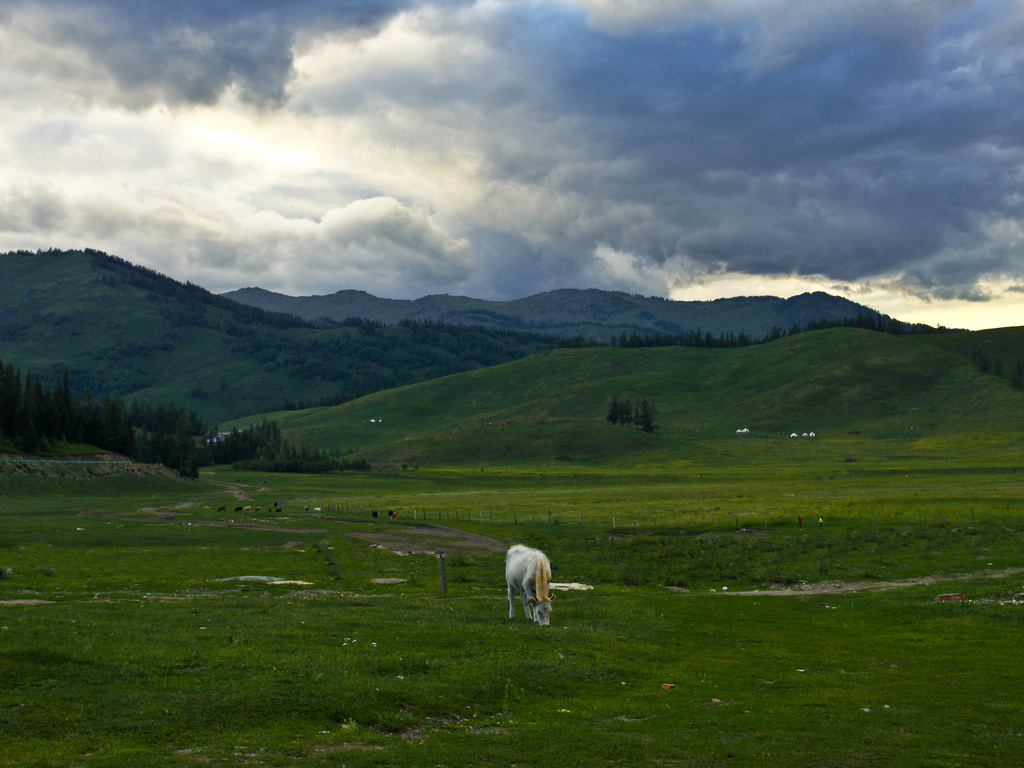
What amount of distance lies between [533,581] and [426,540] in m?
44.1

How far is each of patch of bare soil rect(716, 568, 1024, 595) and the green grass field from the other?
22 cm

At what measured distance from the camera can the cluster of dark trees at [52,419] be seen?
127m

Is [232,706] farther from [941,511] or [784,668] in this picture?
[941,511]

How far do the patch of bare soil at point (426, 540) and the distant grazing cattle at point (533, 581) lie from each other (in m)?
32.0

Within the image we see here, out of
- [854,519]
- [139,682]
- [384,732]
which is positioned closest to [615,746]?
[384,732]

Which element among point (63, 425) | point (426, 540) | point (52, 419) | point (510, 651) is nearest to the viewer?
point (510, 651)

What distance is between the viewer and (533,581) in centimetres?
2852

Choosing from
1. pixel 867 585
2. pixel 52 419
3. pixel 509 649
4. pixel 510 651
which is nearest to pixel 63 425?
pixel 52 419

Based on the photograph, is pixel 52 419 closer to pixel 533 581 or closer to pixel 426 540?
pixel 426 540

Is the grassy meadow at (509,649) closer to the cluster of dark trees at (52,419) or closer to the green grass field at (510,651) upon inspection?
the green grass field at (510,651)

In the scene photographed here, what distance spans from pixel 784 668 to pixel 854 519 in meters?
58.4

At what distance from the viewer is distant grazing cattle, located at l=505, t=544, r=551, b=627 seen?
27941 millimetres

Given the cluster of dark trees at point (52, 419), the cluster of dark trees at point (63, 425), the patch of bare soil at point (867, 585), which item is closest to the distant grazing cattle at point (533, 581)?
the patch of bare soil at point (867, 585)

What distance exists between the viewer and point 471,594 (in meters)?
38.8
